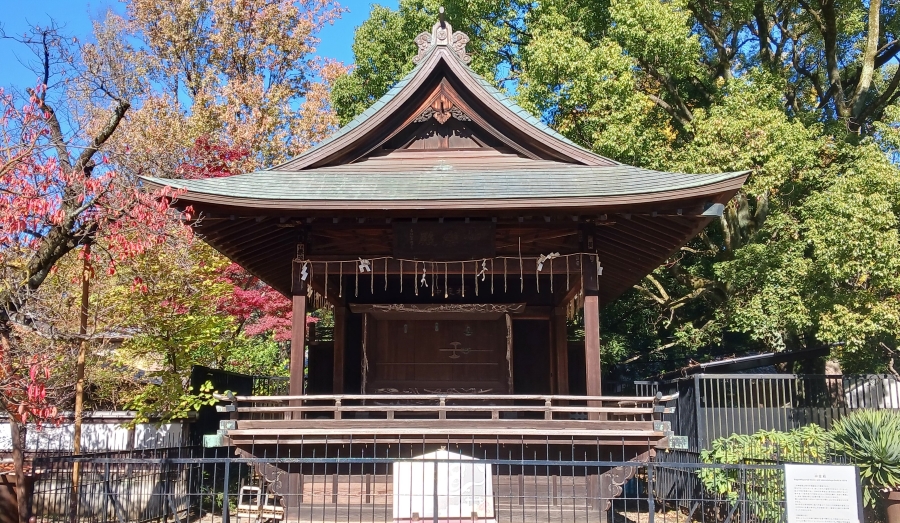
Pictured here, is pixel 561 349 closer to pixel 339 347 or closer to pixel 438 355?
pixel 438 355

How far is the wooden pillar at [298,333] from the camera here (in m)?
11.0

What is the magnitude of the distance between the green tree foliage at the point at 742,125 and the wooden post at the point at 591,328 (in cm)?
609

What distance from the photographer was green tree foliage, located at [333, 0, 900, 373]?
15453 mm

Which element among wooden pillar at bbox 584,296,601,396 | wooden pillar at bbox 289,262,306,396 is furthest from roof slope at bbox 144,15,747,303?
wooden pillar at bbox 584,296,601,396

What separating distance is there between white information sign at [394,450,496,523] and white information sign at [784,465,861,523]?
11.3 ft

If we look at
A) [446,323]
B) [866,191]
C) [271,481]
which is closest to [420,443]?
[271,481]

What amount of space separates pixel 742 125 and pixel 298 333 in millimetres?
12356

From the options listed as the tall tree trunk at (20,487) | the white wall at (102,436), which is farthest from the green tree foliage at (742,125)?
the tall tree trunk at (20,487)

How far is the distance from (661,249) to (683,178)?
2.13 m

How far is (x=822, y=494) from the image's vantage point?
7.72 metres

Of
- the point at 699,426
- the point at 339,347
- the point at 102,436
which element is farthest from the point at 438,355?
the point at 102,436

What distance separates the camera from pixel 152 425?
15.1 metres

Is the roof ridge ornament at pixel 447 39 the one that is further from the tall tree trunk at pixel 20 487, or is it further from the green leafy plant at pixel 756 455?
the tall tree trunk at pixel 20 487

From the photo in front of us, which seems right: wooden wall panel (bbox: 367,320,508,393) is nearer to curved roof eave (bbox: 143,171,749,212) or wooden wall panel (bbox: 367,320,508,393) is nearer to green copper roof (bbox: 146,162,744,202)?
green copper roof (bbox: 146,162,744,202)
